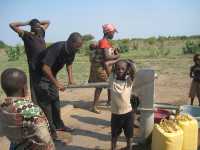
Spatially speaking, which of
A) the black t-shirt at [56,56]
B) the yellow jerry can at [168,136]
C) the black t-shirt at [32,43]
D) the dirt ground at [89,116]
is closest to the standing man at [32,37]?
the black t-shirt at [32,43]

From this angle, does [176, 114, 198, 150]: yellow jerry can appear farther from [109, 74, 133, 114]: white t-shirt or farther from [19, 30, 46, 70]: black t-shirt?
[19, 30, 46, 70]: black t-shirt

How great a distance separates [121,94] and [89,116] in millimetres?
2621

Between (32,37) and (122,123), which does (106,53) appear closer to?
(32,37)

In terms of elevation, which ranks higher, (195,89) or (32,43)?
(32,43)

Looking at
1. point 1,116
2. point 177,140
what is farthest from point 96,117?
point 1,116

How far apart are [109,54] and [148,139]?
2037 mm

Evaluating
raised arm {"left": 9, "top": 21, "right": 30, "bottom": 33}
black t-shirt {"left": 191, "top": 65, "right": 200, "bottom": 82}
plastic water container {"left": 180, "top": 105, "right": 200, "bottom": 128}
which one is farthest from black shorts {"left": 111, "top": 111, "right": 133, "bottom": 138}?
black t-shirt {"left": 191, "top": 65, "right": 200, "bottom": 82}

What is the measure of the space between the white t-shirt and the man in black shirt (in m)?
0.82

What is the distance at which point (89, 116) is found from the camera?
761cm

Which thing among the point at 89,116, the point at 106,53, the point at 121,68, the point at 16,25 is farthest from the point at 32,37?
the point at 121,68

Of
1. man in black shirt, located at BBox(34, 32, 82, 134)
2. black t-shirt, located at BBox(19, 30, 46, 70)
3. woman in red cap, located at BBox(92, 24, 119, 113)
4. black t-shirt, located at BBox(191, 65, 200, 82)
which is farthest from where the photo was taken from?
black t-shirt, located at BBox(191, 65, 200, 82)

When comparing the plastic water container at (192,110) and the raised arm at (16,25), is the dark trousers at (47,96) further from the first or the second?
the plastic water container at (192,110)

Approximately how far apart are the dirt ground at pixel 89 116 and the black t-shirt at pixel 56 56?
1.18 metres

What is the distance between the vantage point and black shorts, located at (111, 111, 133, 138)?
5.20 meters
